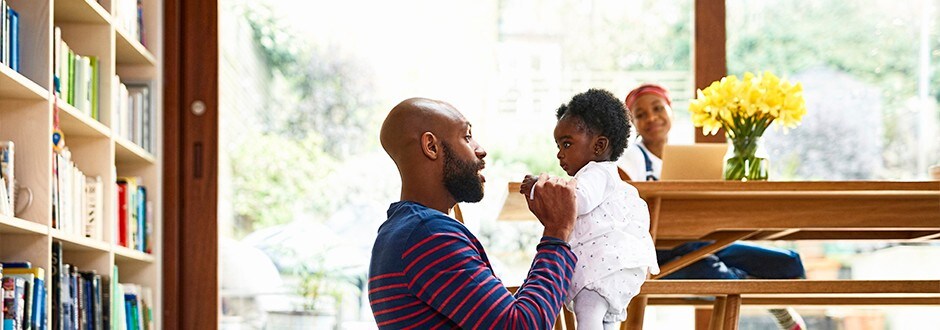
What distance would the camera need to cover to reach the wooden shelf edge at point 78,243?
9.69ft

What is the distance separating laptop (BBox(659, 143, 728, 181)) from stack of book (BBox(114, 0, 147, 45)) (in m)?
1.52

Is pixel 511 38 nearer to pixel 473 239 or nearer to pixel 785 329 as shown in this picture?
pixel 785 329

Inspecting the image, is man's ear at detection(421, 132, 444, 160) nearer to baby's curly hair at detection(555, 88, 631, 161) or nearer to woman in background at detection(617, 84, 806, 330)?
baby's curly hair at detection(555, 88, 631, 161)

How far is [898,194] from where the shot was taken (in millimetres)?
2824

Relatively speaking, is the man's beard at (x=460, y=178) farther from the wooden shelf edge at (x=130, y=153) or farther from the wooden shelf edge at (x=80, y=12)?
the wooden shelf edge at (x=130, y=153)

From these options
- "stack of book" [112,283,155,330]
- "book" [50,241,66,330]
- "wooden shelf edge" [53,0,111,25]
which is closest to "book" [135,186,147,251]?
"stack of book" [112,283,155,330]

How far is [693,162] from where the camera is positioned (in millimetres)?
3109

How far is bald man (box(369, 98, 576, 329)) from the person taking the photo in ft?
6.28

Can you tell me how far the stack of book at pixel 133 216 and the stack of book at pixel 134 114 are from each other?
0.13 metres

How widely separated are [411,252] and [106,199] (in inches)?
67.1

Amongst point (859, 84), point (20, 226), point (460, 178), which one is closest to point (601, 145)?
point (460, 178)

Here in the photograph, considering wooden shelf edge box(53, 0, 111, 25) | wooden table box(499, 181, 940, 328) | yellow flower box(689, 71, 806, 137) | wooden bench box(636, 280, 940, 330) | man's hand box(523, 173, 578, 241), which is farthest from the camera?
wooden shelf edge box(53, 0, 111, 25)

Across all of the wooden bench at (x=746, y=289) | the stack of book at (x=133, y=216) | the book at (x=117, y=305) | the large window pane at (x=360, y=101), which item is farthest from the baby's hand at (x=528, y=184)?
the large window pane at (x=360, y=101)

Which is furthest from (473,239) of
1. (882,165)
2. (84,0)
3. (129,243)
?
(882,165)
